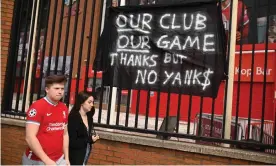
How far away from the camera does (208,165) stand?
151 inches

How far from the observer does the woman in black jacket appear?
11.8 feet

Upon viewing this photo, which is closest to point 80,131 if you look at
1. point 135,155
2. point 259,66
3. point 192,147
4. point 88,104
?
point 88,104

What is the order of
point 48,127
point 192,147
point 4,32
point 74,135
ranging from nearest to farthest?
point 48,127 < point 74,135 < point 192,147 < point 4,32

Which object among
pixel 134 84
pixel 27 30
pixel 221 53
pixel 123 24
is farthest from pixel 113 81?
pixel 27 30

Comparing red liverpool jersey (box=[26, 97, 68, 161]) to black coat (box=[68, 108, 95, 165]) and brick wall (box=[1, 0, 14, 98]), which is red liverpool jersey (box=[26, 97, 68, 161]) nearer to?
black coat (box=[68, 108, 95, 165])

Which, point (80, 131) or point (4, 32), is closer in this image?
point (80, 131)

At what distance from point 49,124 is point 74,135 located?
59 centimetres

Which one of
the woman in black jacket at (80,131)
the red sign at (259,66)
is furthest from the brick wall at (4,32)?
the red sign at (259,66)

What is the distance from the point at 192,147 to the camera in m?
3.90

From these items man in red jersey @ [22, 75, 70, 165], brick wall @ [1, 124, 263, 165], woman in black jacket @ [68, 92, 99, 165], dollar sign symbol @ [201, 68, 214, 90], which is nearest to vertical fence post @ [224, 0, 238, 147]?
dollar sign symbol @ [201, 68, 214, 90]

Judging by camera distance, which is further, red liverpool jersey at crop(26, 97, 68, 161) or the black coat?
the black coat

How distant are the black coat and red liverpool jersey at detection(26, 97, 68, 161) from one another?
36 cm

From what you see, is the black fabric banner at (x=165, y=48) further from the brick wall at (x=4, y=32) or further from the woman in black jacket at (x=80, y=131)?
the brick wall at (x=4, y=32)

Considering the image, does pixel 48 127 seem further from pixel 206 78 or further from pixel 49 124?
pixel 206 78
